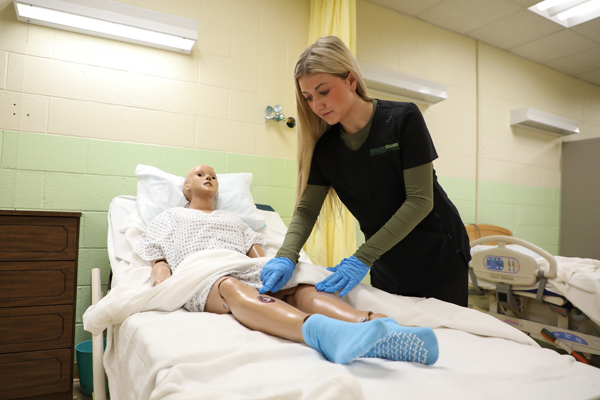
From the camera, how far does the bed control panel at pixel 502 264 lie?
2250mm

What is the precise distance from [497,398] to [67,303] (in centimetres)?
178

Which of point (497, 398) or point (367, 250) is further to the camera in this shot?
point (367, 250)

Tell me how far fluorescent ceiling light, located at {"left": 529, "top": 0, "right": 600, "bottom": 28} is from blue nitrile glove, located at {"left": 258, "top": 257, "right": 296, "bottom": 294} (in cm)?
343

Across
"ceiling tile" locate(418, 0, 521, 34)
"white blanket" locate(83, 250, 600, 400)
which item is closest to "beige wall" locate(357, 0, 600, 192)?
"ceiling tile" locate(418, 0, 521, 34)

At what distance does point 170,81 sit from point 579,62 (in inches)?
178

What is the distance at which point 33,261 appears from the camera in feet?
5.75

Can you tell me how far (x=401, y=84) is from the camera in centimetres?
326

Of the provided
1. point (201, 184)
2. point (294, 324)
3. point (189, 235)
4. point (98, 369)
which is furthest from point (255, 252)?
point (294, 324)

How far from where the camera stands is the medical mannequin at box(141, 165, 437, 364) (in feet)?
2.82

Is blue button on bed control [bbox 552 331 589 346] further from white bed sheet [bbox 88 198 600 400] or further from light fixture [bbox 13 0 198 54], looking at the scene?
light fixture [bbox 13 0 198 54]

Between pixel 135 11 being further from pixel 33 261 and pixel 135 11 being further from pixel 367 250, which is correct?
pixel 367 250

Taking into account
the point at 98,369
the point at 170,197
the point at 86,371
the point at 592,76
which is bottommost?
the point at 86,371

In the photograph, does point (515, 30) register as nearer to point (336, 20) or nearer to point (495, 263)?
point (336, 20)

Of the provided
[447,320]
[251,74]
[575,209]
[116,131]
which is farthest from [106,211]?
[575,209]
